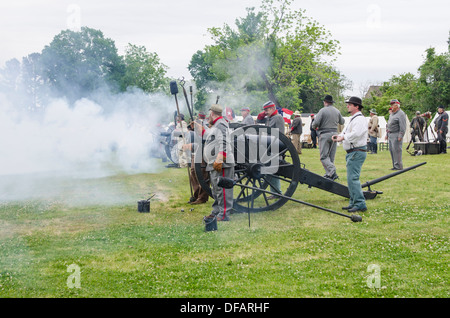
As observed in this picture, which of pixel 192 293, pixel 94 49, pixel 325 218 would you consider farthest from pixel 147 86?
pixel 192 293

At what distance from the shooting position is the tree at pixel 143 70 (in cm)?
2230

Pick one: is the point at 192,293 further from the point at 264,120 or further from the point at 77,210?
the point at 264,120

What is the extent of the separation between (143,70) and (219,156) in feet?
59.3

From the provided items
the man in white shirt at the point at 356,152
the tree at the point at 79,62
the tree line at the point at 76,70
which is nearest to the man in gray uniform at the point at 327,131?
the man in white shirt at the point at 356,152

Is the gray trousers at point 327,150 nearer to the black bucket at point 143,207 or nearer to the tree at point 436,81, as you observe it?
the black bucket at point 143,207

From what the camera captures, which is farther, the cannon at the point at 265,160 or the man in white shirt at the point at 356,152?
the cannon at the point at 265,160

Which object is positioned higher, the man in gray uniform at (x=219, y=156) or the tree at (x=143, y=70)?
the tree at (x=143, y=70)

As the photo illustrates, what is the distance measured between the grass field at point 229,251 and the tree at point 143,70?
14582mm

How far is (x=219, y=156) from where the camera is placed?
6.82m

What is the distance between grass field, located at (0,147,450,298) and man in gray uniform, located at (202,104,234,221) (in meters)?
0.28

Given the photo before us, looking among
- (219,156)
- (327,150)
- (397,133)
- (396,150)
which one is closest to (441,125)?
(397,133)

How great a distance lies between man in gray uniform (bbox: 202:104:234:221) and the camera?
6867mm
